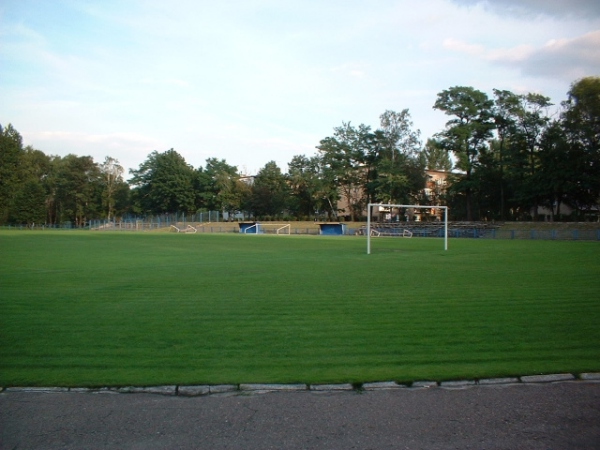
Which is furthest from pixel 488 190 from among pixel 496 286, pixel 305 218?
pixel 496 286

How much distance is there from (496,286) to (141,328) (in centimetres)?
836

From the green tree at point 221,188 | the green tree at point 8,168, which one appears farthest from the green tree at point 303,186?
the green tree at point 8,168

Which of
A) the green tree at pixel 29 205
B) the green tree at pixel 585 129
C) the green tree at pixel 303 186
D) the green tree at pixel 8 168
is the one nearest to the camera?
the green tree at pixel 585 129

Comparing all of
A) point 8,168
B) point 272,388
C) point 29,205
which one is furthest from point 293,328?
point 29,205

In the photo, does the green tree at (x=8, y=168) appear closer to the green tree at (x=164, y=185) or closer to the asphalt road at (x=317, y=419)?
the green tree at (x=164, y=185)

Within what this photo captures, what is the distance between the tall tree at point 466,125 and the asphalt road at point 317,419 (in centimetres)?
5630

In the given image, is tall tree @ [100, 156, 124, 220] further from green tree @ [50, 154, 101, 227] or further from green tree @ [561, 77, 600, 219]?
green tree @ [561, 77, 600, 219]

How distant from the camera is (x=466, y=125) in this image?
57.3 m

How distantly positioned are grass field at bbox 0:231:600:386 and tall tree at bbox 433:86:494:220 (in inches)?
1825

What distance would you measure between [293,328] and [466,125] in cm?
5521

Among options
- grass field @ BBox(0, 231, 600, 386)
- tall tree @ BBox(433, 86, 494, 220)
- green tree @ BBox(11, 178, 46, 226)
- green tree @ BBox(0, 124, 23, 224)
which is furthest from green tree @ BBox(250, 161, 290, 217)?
grass field @ BBox(0, 231, 600, 386)

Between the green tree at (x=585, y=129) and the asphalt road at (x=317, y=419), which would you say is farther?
the green tree at (x=585, y=129)

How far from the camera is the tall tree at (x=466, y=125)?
57.5 meters

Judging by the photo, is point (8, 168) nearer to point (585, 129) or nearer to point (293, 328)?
point (585, 129)
